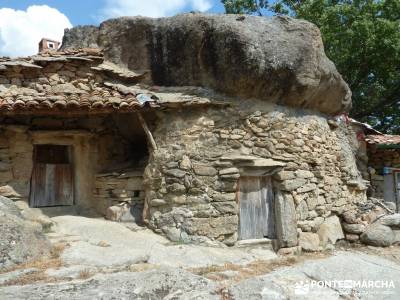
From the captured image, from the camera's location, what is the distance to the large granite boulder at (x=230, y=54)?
677cm

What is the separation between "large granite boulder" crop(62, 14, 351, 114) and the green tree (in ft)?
25.1

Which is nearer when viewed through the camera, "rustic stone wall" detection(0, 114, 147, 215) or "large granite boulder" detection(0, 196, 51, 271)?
"large granite boulder" detection(0, 196, 51, 271)

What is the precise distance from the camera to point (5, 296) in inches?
142

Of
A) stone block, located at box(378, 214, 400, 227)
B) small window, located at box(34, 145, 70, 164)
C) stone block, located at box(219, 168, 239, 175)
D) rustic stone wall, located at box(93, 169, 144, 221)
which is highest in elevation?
→ small window, located at box(34, 145, 70, 164)

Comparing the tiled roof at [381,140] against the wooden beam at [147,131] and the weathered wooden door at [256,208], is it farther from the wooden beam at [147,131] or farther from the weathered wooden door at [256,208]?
the wooden beam at [147,131]

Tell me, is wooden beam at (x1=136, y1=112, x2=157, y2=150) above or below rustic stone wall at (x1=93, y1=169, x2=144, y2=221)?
above

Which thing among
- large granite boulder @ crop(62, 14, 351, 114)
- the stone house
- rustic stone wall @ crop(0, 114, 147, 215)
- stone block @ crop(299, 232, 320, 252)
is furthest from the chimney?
stone block @ crop(299, 232, 320, 252)

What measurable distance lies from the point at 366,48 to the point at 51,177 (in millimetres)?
12391

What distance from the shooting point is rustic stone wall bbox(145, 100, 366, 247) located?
6434 millimetres

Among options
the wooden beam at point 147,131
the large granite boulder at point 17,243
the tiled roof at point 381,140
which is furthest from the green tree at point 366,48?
the large granite boulder at point 17,243

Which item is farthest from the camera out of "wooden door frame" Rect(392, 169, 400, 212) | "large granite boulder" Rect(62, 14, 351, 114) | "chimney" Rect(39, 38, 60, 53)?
"wooden door frame" Rect(392, 169, 400, 212)

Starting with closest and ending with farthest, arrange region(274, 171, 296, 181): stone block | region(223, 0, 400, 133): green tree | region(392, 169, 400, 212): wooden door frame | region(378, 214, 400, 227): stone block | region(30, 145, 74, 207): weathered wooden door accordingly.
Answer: region(274, 171, 296, 181): stone block
region(30, 145, 74, 207): weathered wooden door
region(378, 214, 400, 227): stone block
region(392, 169, 400, 212): wooden door frame
region(223, 0, 400, 133): green tree

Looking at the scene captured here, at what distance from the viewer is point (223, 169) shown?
6500 mm

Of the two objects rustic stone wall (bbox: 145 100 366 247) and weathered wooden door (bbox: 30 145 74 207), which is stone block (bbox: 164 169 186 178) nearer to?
rustic stone wall (bbox: 145 100 366 247)
